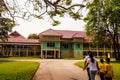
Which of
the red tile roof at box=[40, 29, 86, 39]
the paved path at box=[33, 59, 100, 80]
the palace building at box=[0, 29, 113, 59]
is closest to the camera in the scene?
the paved path at box=[33, 59, 100, 80]

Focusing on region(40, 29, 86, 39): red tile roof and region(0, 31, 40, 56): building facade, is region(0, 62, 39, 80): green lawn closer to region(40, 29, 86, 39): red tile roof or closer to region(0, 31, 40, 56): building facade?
region(40, 29, 86, 39): red tile roof

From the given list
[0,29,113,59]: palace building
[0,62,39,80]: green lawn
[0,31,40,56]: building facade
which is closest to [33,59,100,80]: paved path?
[0,62,39,80]: green lawn

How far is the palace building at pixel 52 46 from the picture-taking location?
79.1 metres

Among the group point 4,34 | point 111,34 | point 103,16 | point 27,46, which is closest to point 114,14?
point 103,16

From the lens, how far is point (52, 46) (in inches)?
3137

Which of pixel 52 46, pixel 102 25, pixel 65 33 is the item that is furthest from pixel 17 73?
pixel 65 33

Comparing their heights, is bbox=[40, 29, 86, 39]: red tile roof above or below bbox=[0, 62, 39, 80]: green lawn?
above

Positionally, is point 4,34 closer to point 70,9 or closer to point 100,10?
point 100,10

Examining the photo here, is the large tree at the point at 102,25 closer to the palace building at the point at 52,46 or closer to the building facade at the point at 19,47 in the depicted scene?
the palace building at the point at 52,46

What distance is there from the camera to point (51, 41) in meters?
79.3

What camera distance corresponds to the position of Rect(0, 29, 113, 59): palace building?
3113 inches

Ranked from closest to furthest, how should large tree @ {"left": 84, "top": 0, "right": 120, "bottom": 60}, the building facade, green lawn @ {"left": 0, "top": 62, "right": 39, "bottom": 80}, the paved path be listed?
the paved path
green lawn @ {"left": 0, "top": 62, "right": 39, "bottom": 80}
large tree @ {"left": 84, "top": 0, "right": 120, "bottom": 60}
the building facade

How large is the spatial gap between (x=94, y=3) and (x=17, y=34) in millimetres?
76145

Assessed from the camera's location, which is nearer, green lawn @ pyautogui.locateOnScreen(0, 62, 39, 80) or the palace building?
green lawn @ pyautogui.locateOnScreen(0, 62, 39, 80)
